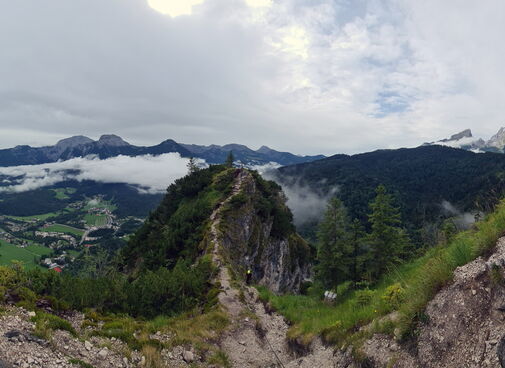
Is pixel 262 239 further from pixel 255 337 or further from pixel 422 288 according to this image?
pixel 422 288

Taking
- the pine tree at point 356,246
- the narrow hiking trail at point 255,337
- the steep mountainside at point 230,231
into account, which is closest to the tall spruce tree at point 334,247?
the pine tree at point 356,246

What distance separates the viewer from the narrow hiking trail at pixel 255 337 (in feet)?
37.7

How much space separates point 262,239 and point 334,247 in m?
22.0

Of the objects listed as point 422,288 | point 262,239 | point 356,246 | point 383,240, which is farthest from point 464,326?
point 262,239

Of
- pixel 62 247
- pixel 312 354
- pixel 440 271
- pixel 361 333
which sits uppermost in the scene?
pixel 440 271

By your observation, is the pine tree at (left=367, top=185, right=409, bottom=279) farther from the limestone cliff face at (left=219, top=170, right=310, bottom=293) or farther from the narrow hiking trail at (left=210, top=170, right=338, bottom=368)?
the limestone cliff face at (left=219, top=170, right=310, bottom=293)

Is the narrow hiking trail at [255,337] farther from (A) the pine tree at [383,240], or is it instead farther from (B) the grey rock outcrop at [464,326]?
(A) the pine tree at [383,240]

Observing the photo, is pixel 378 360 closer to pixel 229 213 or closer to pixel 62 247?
pixel 229 213

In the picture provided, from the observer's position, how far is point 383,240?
24.8 metres

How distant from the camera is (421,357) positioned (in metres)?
6.93

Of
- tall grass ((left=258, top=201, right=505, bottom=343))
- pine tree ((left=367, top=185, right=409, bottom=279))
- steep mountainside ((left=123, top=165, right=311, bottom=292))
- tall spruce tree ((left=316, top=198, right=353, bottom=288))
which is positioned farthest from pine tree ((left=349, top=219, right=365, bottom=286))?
tall grass ((left=258, top=201, right=505, bottom=343))

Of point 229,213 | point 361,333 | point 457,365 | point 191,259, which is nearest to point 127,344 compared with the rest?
point 361,333

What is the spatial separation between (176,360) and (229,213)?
29548 millimetres

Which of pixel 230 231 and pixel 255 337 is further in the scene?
pixel 230 231
